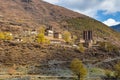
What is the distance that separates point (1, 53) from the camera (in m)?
103

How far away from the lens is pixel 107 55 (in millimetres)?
119688

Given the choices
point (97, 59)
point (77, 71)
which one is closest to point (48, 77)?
point (77, 71)

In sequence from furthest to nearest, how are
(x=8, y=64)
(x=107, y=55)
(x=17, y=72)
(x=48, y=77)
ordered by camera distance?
1. (x=107, y=55)
2. (x=8, y=64)
3. (x=17, y=72)
4. (x=48, y=77)

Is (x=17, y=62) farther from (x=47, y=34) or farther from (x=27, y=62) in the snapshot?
(x=47, y=34)

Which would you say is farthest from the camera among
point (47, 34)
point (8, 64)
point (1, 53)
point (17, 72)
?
point (47, 34)

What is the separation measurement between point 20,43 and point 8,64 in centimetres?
1898

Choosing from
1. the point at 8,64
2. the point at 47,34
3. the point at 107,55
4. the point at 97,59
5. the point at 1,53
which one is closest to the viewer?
the point at 8,64

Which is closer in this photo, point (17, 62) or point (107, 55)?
point (17, 62)

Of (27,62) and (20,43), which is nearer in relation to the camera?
(27,62)

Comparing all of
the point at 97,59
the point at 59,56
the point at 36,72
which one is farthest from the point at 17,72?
the point at 97,59

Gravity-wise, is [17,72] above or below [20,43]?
below

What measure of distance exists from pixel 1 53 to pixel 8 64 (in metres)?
7.84

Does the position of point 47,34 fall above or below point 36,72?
above

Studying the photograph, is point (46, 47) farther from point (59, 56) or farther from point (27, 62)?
point (27, 62)
